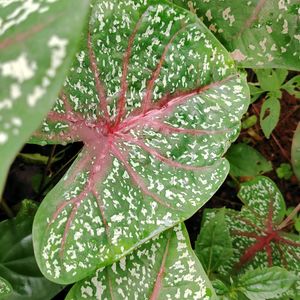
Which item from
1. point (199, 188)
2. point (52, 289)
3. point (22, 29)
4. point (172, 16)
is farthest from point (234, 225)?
point (22, 29)

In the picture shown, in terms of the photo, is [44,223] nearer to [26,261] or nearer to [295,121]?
[26,261]

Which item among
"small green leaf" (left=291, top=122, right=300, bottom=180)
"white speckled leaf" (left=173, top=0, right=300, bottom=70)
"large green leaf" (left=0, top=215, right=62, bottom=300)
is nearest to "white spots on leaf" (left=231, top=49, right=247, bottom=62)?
"white speckled leaf" (left=173, top=0, right=300, bottom=70)

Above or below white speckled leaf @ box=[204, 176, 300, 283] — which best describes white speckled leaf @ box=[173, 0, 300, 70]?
above

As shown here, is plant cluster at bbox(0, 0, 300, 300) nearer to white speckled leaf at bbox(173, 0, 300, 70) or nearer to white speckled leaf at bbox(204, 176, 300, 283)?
white speckled leaf at bbox(173, 0, 300, 70)

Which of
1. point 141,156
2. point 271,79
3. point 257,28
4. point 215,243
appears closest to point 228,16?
point 257,28

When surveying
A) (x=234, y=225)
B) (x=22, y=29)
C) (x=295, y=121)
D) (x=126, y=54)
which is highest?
(x=22, y=29)
